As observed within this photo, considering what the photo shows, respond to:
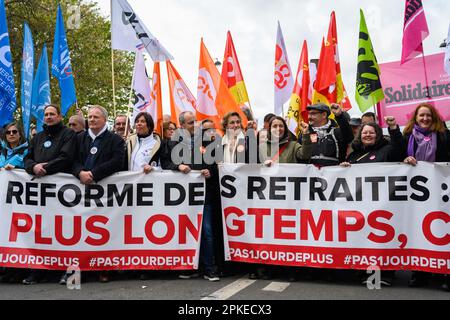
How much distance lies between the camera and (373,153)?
5371mm

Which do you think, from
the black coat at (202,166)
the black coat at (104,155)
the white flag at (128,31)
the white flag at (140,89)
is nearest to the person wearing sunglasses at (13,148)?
the black coat at (104,155)

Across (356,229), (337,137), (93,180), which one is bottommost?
(356,229)

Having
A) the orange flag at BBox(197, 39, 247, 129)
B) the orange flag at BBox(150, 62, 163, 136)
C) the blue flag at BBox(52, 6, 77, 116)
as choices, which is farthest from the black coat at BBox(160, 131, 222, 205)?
the blue flag at BBox(52, 6, 77, 116)

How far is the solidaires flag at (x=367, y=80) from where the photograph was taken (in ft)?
23.5

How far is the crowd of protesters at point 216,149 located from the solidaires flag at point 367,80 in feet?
5.08

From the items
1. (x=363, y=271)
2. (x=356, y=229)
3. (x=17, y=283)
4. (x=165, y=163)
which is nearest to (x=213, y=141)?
(x=165, y=163)

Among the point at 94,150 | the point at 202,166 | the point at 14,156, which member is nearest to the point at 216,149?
the point at 202,166

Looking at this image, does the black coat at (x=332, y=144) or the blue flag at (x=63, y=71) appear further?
the blue flag at (x=63, y=71)

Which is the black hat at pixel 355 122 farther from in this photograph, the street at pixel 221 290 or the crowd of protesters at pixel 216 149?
the street at pixel 221 290

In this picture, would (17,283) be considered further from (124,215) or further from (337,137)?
(337,137)
